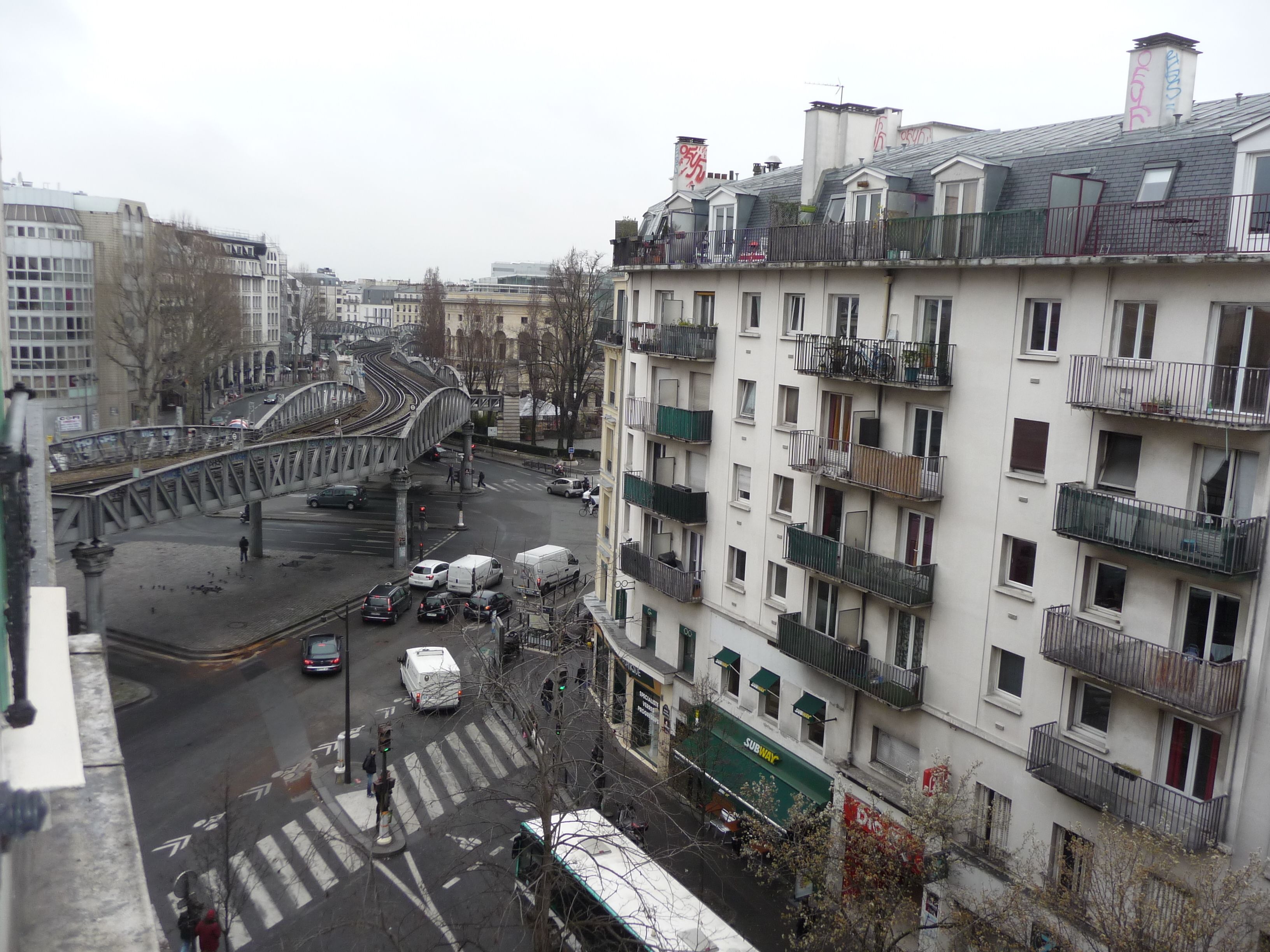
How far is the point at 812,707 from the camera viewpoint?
2445 centimetres

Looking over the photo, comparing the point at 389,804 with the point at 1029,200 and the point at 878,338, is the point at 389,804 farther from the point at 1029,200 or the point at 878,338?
the point at 1029,200

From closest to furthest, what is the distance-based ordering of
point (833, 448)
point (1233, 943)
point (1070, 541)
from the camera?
1. point (1233, 943)
2. point (1070, 541)
3. point (833, 448)

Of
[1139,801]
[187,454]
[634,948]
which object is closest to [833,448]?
[1139,801]

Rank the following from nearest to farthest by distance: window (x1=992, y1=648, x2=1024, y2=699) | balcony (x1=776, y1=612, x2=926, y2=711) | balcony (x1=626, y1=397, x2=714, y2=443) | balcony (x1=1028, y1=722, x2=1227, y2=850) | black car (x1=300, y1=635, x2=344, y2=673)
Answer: balcony (x1=1028, y1=722, x2=1227, y2=850)
window (x1=992, y1=648, x2=1024, y2=699)
balcony (x1=776, y1=612, x2=926, y2=711)
balcony (x1=626, y1=397, x2=714, y2=443)
black car (x1=300, y1=635, x2=344, y2=673)

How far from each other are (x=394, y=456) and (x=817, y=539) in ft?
117

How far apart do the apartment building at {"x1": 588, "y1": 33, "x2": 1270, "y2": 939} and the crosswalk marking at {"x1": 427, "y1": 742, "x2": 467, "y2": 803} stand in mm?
5158

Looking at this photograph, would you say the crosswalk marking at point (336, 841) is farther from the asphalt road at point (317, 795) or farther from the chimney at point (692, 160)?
the chimney at point (692, 160)

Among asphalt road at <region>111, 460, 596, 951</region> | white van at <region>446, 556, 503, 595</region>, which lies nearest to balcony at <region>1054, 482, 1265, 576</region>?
asphalt road at <region>111, 460, 596, 951</region>

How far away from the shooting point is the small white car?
155 feet

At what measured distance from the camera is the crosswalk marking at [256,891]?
22188 millimetres

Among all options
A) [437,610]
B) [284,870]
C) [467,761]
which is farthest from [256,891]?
[437,610]

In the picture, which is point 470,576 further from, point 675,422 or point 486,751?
point 675,422

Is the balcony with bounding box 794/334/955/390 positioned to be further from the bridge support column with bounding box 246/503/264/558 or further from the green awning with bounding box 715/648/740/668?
the bridge support column with bounding box 246/503/264/558

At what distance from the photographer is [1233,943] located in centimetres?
1435
